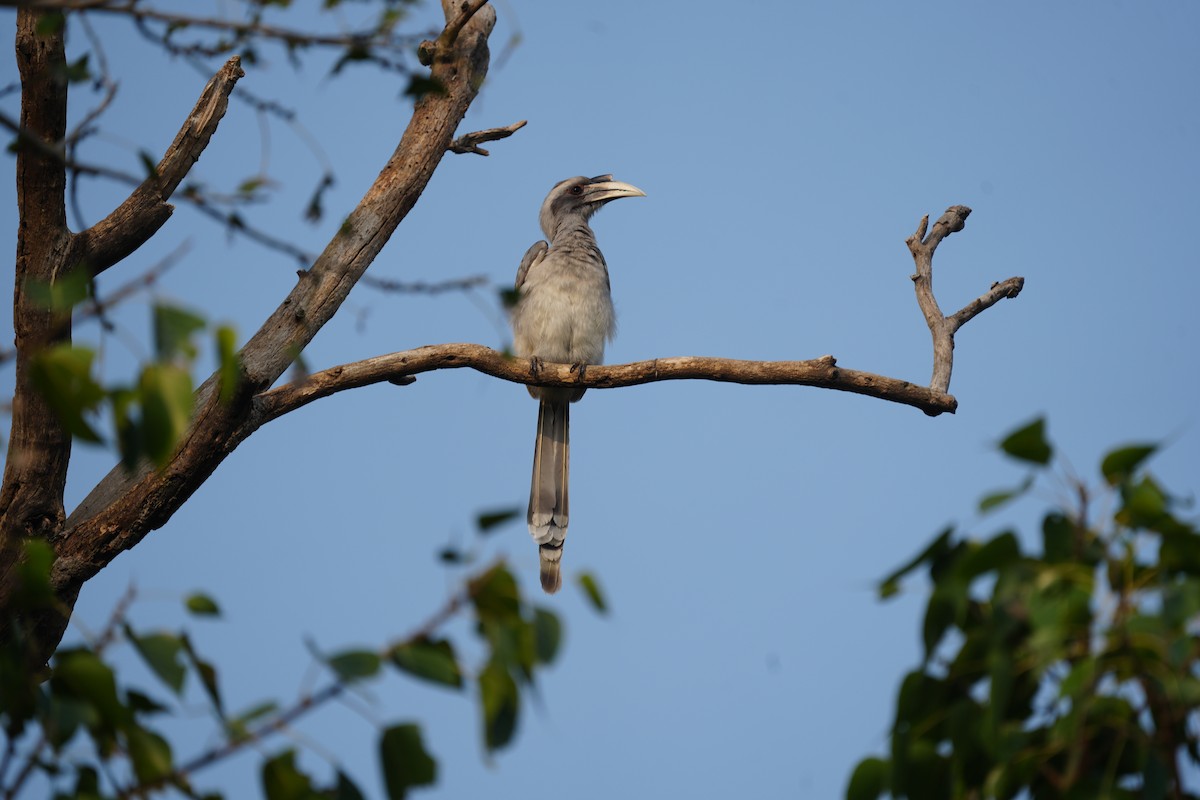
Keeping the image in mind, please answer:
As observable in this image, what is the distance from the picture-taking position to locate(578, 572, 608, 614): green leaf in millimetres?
1586

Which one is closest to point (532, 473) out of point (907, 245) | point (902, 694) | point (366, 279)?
point (907, 245)

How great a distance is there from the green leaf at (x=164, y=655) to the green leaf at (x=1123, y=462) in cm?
130

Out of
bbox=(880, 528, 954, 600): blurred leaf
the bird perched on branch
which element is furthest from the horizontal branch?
bbox=(880, 528, 954, 600): blurred leaf

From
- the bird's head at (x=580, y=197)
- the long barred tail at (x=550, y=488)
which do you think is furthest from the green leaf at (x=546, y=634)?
the bird's head at (x=580, y=197)

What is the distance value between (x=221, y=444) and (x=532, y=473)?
8.03 ft

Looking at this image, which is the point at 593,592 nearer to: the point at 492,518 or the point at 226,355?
the point at 492,518

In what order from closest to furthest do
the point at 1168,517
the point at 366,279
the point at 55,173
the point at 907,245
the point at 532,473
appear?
1. the point at 1168,517
2. the point at 366,279
3. the point at 55,173
4. the point at 907,245
5. the point at 532,473

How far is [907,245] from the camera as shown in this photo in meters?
5.20

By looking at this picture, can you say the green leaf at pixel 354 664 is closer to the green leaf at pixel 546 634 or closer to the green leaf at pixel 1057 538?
the green leaf at pixel 546 634

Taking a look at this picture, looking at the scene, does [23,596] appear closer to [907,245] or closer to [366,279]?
[366,279]

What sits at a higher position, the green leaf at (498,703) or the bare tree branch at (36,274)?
the bare tree branch at (36,274)

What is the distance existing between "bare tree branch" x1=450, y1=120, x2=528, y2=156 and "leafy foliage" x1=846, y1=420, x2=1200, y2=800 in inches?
134

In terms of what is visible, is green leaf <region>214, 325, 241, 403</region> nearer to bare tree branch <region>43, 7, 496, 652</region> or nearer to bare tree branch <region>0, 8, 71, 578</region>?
bare tree branch <region>43, 7, 496, 652</region>

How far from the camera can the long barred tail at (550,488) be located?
591cm
